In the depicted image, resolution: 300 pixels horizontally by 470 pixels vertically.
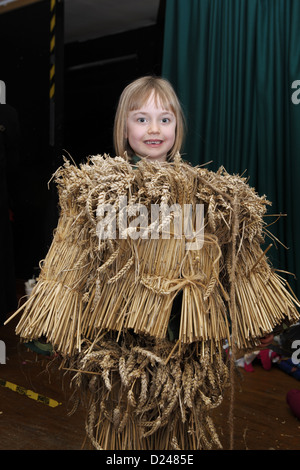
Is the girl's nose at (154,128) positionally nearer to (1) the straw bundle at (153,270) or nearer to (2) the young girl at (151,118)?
(2) the young girl at (151,118)

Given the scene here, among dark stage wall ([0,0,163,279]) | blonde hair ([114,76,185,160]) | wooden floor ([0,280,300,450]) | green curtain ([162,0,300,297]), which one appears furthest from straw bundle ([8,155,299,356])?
dark stage wall ([0,0,163,279])

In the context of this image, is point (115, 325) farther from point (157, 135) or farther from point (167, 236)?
point (157, 135)

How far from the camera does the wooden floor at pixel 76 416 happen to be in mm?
1619

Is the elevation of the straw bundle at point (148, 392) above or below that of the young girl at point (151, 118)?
below

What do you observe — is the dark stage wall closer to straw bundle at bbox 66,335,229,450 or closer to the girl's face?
the girl's face

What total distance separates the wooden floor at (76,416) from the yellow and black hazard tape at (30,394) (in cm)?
1

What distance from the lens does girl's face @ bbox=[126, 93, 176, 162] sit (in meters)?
1.46

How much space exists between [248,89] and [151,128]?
1.18m

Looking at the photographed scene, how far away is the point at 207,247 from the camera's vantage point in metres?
1.07

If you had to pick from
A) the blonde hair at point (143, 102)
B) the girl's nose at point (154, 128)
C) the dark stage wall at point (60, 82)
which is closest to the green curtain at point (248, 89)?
the dark stage wall at point (60, 82)

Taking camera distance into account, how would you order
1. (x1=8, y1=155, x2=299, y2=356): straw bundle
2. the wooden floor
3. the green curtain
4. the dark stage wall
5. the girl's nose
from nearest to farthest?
(x1=8, y1=155, x2=299, y2=356): straw bundle < the girl's nose < the wooden floor < the green curtain < the dark stage wall

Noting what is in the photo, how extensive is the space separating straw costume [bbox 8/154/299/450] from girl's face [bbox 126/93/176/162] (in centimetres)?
36

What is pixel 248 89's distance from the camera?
7.88 feet

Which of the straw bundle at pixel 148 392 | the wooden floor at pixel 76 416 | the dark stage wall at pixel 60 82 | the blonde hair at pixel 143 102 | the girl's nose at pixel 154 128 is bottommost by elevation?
the wooden floor at pixel 76 416
